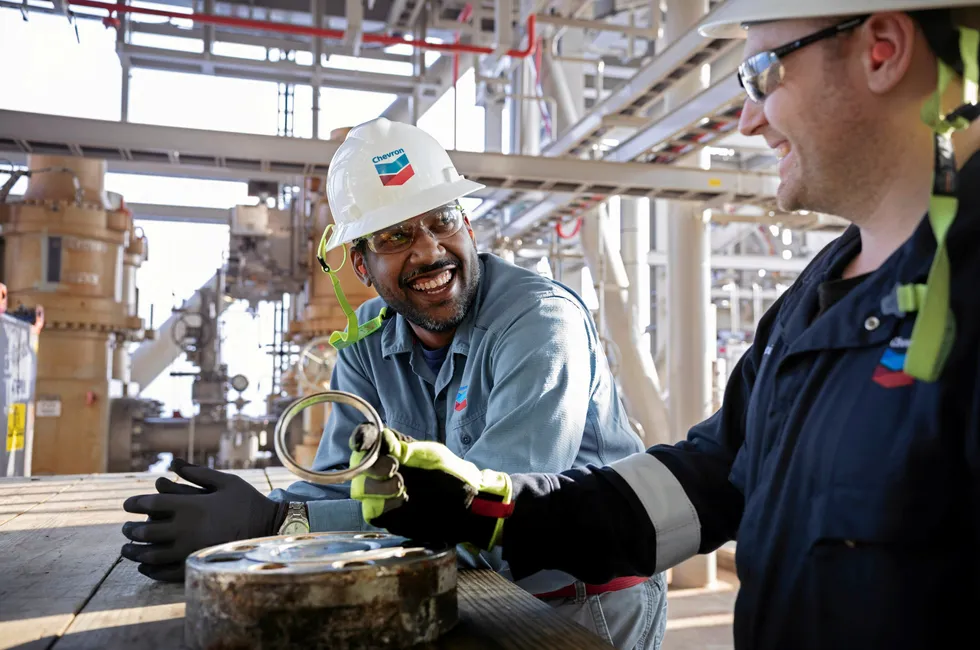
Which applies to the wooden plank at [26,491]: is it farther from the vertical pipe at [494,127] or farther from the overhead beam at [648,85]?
the vertical pipe at [494,127]

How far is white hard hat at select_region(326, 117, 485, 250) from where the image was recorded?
65.9 inches

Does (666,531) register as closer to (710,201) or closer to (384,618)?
(384,618)

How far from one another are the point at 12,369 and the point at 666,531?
3.50m

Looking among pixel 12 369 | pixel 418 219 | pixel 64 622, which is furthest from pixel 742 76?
pixel 12 369

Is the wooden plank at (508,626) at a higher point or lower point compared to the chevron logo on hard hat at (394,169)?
lower

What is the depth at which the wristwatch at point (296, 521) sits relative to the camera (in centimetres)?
129

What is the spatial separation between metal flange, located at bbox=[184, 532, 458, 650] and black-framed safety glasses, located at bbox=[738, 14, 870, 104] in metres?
0.67

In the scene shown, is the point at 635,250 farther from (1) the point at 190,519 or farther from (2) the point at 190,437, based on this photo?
(1) the point at 190,519

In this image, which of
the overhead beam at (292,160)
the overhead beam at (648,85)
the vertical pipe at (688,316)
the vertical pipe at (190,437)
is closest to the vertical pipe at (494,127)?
the overhead beam at (648,85)

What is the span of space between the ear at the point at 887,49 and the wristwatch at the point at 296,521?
1010 mm

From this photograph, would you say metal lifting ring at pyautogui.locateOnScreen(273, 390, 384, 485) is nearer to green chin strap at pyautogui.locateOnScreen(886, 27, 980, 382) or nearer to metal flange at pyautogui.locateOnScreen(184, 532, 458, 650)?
metal flange at pyautogui.locateOnScreen(184, 532, 458, 650)

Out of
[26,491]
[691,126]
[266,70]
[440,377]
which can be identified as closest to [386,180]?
[440,377]

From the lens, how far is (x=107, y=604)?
107cm

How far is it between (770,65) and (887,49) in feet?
0.46
